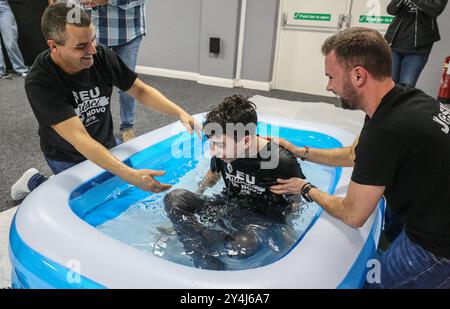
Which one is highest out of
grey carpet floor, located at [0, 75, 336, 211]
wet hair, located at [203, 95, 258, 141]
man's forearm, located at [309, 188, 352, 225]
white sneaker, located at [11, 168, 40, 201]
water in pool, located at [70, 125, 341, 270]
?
wet hair, located at [203, 95, 258, 141]

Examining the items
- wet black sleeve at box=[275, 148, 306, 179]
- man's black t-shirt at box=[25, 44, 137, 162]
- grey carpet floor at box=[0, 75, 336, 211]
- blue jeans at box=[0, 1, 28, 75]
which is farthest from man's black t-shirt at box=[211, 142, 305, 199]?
blue jeans at box=[0, 1, 28, 75]

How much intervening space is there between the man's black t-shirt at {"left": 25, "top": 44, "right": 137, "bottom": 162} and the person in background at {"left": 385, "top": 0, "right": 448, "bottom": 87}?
206 centimetres

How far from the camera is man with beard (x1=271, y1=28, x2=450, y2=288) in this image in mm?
1002

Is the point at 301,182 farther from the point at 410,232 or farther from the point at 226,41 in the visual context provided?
the point at 226,41

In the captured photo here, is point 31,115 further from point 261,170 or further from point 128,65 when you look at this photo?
point 261,170

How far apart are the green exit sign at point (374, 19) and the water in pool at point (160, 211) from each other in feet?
8.25

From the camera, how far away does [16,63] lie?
4.36 metres

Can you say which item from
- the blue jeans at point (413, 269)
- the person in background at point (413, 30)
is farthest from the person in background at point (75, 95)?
the person in background at point (413, 30)

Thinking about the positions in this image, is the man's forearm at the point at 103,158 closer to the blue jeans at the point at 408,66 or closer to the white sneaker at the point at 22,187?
the white sneaker at the point at 22,187

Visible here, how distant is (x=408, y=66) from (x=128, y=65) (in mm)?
2076

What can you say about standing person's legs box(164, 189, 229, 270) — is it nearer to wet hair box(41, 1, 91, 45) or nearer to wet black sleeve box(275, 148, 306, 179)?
wet black sleeve box(275, 148, 306, 179)

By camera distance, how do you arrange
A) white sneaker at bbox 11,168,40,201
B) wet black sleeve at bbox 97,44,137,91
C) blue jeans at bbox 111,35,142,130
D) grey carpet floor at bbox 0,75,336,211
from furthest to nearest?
blue jeans at bbox 111,35,142,130, grey carpet floor at bbox 0,75,336,211, white sneaker at bbox 11,168,40,201, wet black sleeve at bbox 97,44,137,91
